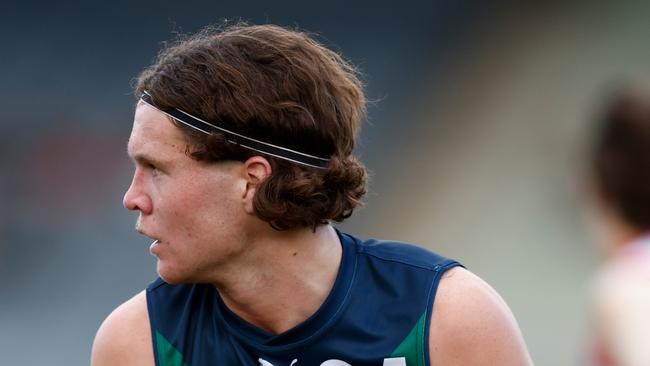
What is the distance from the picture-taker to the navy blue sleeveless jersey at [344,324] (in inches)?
121

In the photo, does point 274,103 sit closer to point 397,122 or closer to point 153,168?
point 153,168

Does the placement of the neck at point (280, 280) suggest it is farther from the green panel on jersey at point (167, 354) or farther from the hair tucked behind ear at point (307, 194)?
the green panel on jersey at point (167, 354)

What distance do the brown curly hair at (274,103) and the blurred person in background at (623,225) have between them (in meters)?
0.77

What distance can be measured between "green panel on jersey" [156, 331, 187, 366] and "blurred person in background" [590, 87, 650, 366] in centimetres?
119

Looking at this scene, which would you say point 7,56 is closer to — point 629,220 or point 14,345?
point 14,345

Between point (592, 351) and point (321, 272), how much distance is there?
84 cm

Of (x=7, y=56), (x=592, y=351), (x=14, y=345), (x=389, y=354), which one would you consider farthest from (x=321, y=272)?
(x=7, y=56)

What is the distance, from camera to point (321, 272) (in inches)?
124

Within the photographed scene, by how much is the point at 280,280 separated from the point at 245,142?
0.41 meters

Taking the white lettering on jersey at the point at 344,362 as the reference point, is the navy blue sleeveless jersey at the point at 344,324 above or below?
above

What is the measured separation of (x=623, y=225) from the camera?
8.95 feet

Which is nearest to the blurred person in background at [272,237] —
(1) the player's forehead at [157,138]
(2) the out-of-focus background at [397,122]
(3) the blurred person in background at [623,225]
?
(1) the player's forehead at [157,138]

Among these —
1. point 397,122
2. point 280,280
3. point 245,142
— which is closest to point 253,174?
point 245,142

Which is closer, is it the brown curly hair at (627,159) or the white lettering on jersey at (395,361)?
the brown curly hair at (627,159)
